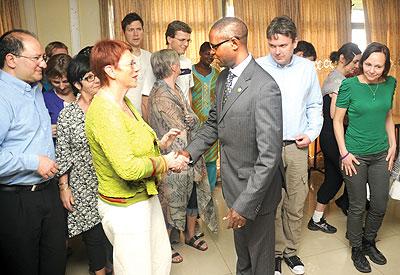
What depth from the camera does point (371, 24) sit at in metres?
6.25

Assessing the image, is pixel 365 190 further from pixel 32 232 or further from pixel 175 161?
pixel 32 232

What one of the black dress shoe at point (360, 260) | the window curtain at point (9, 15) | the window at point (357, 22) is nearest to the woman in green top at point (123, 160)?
the black dress shoe at point (360, 260)

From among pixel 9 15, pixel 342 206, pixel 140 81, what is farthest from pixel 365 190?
pixel 9 15

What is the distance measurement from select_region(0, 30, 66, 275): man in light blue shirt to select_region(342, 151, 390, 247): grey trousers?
6.36 ft

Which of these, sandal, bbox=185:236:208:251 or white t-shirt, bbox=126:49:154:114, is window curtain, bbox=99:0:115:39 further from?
sandal, bbox=185:236:208:251

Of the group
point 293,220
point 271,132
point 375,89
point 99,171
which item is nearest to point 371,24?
point 375,89

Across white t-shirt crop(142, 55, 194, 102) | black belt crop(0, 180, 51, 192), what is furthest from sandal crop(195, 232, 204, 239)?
black belt crop(0, 180, 51, 192)

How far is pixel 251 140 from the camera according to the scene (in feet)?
5.25

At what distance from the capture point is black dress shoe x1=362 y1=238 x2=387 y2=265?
248 cm

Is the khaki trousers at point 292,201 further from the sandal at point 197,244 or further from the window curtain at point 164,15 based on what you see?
the window curtain at point 164,15

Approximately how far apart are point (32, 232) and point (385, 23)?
678 centimetres

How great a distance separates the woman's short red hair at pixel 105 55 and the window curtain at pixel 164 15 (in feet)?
11.6

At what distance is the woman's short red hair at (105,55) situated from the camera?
1.48 meters

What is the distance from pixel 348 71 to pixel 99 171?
7.82ft
